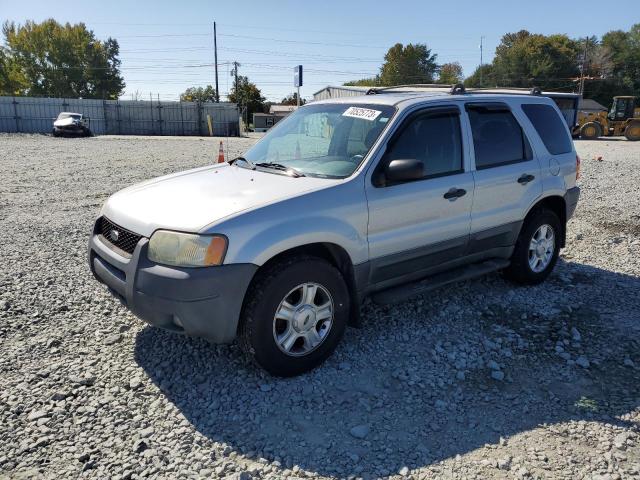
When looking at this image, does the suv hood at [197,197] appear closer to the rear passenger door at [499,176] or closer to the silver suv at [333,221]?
the silver suv at [333,221]

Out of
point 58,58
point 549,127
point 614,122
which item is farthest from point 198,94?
point 549,127

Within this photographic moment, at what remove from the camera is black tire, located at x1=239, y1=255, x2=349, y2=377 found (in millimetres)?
3357

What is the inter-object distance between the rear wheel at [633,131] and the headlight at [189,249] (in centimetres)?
3540

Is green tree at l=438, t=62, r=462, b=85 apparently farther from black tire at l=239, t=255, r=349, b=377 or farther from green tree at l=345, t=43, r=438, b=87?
black tire at l=239, t=255, r=349, b=377

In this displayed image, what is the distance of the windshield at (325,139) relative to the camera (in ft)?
13.3

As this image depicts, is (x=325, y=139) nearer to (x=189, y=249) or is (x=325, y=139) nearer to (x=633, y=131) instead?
(x=189, y=249)

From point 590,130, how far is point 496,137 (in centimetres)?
3200

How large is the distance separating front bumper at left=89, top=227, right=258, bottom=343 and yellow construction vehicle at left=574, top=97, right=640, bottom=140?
112 ft

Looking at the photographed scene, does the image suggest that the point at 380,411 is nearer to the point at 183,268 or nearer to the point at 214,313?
the point at 214,313

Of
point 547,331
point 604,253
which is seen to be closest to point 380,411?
point 547,331

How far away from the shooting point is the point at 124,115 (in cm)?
4291

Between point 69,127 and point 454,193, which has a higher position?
point 69,127

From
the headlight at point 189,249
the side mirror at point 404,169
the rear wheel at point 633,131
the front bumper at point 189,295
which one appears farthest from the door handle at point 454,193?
the rear wheel at point 633,131

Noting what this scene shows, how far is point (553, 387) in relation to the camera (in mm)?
3615
